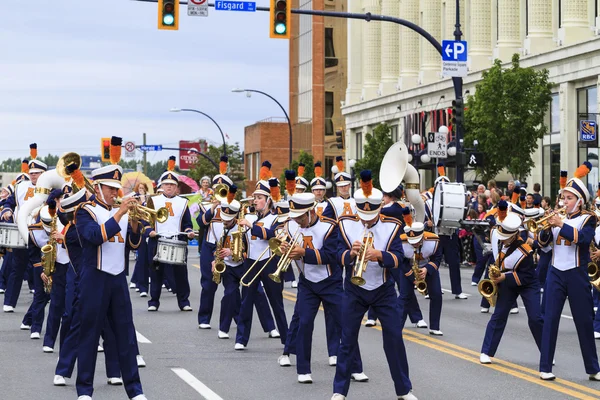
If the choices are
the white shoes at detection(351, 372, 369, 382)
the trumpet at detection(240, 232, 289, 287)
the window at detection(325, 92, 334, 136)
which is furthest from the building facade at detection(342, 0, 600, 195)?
the white shoes at detection(351, 372, 369, 382)

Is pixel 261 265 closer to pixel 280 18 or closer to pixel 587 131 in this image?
pixel 280 18

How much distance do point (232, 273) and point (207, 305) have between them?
4.37 feet

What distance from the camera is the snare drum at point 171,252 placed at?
18188mm

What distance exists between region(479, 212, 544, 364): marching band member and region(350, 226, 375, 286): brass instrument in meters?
3.01

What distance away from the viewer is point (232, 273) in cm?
1534

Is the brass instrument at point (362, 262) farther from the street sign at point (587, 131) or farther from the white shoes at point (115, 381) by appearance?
the street sign at point (587, 131)

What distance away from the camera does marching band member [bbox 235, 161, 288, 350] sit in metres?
14.2

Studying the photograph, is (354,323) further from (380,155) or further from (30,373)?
(380,155)

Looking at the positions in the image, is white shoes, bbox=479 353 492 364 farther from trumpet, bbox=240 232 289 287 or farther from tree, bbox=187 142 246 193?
tree, bbox=187 142 246 193

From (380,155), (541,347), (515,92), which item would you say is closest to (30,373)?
(541,347)

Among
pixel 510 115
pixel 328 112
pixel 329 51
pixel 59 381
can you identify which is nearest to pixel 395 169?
pixel 59 381

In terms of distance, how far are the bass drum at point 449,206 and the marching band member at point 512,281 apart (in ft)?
28.1

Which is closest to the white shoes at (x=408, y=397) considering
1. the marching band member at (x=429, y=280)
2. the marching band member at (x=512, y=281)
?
the marching band member at (x=512, y=281)

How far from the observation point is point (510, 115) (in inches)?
1422
